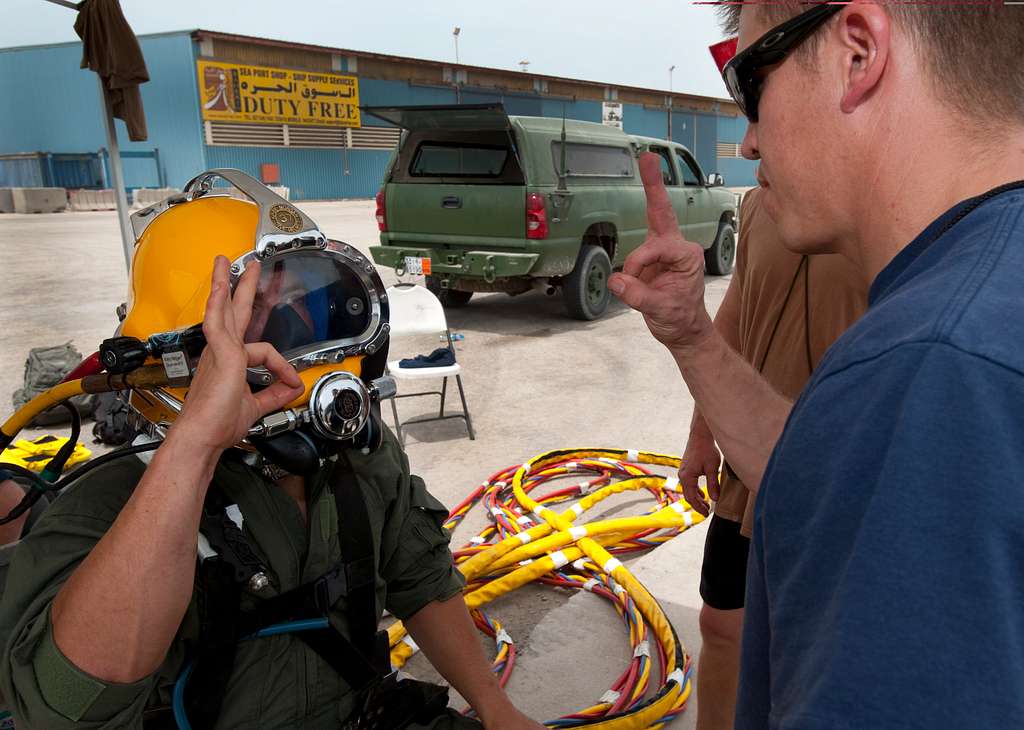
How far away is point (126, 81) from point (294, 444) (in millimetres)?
6078

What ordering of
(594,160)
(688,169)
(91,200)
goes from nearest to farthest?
1. (594,160)
2. (688,169)
3. (91,200)

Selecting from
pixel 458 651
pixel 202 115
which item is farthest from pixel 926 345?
pixel 202 115

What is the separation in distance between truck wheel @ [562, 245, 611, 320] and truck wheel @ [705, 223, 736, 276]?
11.6 feet

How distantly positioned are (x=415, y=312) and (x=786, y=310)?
14.2 ft

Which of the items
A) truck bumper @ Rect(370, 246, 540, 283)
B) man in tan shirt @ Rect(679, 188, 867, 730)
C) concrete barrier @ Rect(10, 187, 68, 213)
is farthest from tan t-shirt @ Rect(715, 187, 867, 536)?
concrete barrier @ Rect(10, 187, 68, 213)

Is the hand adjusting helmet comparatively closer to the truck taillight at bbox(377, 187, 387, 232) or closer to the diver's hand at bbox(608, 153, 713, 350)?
the diver's hand at bbox(608, 153, 713, 350)

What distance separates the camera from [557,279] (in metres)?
9.24

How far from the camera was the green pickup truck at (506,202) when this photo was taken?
8352 mm

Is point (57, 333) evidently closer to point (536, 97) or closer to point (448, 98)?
point (448, 98)

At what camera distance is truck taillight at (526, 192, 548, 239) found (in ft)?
27.1

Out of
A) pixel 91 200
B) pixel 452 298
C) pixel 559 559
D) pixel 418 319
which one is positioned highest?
pixel 91 200

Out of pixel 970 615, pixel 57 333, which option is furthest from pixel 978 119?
pixel 57 333

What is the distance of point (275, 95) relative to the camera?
30.4m

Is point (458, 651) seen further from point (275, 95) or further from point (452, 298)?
point (275, 95)
